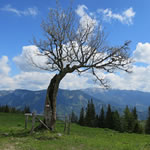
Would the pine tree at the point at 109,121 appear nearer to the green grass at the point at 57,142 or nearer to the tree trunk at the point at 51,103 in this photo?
the green grass at the point at 57,142

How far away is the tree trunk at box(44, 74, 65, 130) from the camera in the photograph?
18969mm

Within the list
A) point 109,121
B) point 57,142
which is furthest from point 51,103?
point 109,121

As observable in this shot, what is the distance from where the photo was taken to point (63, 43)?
1975 cm

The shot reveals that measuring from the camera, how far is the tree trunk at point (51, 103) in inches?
747

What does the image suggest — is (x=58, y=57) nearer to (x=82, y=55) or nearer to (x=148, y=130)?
(x=82, y=55)

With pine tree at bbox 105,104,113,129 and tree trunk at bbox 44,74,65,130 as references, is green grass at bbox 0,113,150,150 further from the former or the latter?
pine tree at bbox 105,104,113,129

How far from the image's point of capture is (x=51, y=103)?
1964cm

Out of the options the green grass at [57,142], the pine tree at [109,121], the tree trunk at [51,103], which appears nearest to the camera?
the green grass at [57,142]

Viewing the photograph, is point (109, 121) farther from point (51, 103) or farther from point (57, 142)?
point (57, 142)

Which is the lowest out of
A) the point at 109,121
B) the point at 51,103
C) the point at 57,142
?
the point at 109,121

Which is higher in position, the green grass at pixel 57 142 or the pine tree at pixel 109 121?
the green grass at pixel 57 142

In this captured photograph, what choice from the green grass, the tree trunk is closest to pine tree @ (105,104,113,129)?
the green grass

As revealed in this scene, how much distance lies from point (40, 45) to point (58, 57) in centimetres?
267

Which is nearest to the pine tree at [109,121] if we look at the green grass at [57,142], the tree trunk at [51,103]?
the green grass at [57,142]
